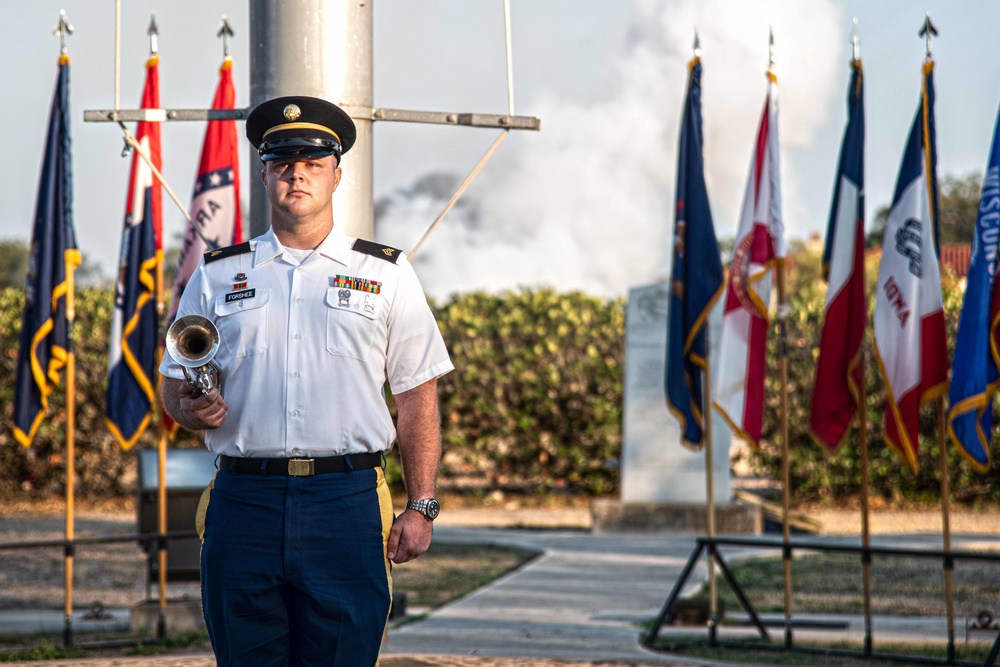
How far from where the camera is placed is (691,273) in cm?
733

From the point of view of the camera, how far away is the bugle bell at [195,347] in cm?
318

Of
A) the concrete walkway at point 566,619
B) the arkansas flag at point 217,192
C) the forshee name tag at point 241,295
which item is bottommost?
the concrete walkway at point 566,619

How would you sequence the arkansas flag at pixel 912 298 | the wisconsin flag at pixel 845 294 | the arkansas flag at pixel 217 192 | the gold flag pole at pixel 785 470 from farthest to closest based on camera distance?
the arkansas flag at pixel 217 192 < the wisconsin flag at pixel 845 294 < the gold flag pole at pixel 785 470 < the arkansas flag at pixel 912 298

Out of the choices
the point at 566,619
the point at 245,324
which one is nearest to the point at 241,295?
the point at 245,324

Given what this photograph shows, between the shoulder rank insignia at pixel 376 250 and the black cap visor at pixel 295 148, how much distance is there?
0.27m

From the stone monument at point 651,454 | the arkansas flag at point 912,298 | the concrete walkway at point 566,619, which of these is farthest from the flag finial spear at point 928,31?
the stone monument at point 651,454

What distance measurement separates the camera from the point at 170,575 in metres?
8.40

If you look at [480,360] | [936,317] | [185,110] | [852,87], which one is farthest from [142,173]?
[480,360]

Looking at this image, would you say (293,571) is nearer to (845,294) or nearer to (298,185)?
(298,185)

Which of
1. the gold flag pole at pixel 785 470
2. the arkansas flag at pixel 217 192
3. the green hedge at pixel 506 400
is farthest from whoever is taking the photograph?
the green hedge at pixel 506 400

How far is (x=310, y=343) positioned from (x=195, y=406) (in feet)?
1.17

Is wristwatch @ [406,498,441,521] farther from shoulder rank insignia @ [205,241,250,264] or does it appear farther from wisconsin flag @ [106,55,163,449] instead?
wisconsin flag @ [106,55,163,449]

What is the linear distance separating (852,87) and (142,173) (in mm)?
4350

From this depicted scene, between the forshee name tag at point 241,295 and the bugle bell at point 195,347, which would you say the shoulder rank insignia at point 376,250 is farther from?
the bugle bell at point 195,347
